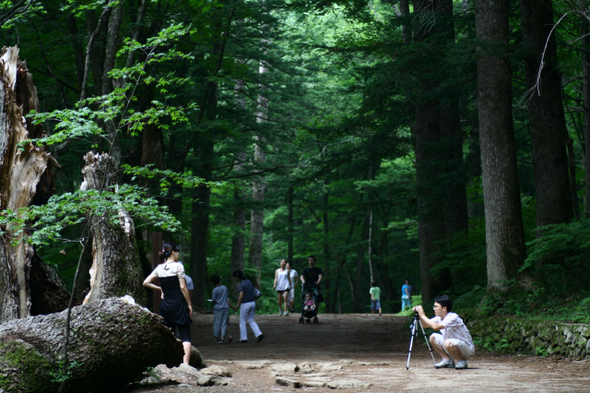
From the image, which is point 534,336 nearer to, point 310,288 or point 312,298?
point 310,288

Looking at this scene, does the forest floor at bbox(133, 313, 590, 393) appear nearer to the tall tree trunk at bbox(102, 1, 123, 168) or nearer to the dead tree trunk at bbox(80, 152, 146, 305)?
the dead tree trunk at bbox(80, 152, 146, 305)

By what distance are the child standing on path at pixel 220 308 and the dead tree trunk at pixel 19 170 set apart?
4.55 metres

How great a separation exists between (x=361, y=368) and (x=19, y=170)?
625 centimetres

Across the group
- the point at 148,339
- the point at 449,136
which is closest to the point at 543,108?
the point at 449,136

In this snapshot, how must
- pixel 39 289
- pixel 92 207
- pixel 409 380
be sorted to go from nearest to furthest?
pixel 92 207
pixel 409 380
pixel 39 289

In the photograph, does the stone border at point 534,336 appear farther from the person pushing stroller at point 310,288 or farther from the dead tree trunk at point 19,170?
the dead tree trunk at point 19,170

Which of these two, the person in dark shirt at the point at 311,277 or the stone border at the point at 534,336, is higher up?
the person in dark shirt at the point at 311,277

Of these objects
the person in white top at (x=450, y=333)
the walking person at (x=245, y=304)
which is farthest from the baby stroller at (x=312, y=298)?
the person in white top at (x=450, y=333)

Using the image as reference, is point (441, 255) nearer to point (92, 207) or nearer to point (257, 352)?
point (257, 352)

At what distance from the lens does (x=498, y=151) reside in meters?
12.9

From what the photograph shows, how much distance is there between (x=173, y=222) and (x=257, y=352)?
19.0 ft

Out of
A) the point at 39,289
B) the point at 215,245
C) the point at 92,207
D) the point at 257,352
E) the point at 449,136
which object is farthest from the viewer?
the point at 215,245

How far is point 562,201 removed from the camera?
41.9ft

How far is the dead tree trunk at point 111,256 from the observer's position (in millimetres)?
9414
